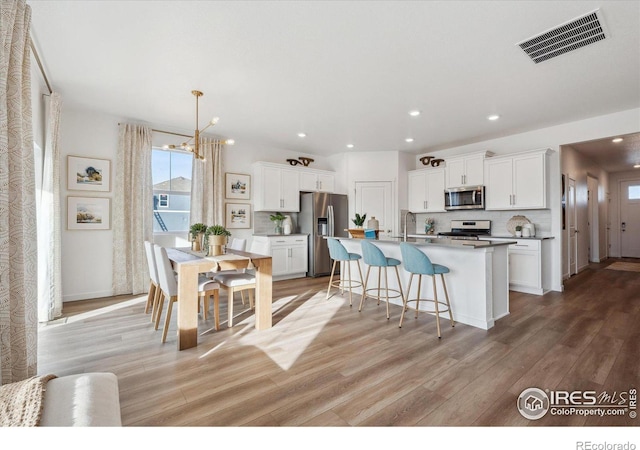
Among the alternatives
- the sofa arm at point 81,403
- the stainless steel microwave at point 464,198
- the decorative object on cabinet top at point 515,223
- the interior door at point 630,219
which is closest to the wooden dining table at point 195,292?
the sofa arm at point 81,403

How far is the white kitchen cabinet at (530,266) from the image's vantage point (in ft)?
15.3

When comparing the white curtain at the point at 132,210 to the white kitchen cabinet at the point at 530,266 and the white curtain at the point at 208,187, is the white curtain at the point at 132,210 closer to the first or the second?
the white curtain at the point at 208,187

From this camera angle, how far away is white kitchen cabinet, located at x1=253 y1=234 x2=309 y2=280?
18.9 ft

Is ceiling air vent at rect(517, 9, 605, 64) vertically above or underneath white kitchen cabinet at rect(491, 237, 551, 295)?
above

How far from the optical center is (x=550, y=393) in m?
1.99

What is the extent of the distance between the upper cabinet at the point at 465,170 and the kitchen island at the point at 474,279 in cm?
252

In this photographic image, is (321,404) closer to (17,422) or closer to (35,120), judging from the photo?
(17,422)

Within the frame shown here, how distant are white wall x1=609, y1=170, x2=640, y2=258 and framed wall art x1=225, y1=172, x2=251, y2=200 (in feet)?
34.7

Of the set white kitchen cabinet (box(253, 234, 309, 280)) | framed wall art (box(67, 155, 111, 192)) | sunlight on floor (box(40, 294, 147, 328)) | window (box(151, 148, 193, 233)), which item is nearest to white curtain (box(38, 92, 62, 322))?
sunlight on floor (box(40, 294, 147, 328))

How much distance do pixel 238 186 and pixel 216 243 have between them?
8.75 feet

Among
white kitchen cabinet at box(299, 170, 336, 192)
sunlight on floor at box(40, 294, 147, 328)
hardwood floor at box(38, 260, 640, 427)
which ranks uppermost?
white kitchen cabinet at box(299, 170, 336, 192)

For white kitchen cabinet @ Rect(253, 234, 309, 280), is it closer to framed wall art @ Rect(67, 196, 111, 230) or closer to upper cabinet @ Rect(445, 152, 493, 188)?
framed wall art @ Rect(67, 196, 111, 230)

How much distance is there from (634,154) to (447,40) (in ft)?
23.4
